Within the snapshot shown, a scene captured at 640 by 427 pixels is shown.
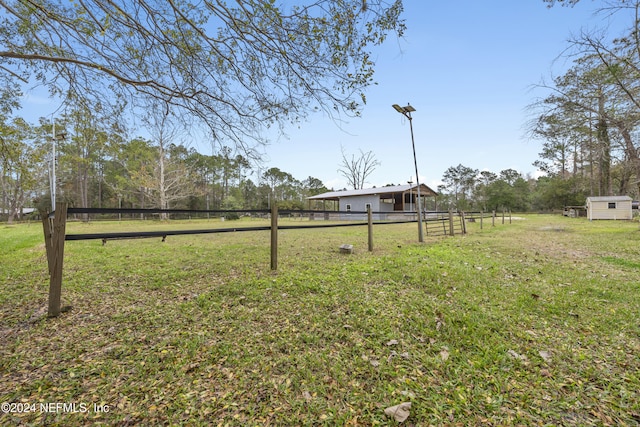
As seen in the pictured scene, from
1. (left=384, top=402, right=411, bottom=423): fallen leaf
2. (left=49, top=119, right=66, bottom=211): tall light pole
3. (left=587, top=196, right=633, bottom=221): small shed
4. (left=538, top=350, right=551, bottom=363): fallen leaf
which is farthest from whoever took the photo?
(left=587, top=196, right=633, bottom=221): small shed

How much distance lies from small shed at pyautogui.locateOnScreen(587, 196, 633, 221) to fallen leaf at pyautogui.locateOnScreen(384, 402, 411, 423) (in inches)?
1072

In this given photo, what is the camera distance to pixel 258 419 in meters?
1.51

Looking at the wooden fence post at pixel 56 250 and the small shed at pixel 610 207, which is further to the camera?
the small shed at pixel 610 207

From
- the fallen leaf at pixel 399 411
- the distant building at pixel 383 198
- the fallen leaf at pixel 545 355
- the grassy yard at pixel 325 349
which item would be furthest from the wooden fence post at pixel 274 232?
the distant building at pixel 383 198

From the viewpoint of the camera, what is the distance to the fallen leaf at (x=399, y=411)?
1.51 metres

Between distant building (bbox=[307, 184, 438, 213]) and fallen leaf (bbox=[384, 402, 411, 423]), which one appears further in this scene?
distant building (bbox=[307, 184, 438, 213])

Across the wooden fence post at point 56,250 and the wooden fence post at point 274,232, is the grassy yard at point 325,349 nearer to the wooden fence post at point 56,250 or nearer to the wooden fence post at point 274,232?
the wooden fence post at point 56,250

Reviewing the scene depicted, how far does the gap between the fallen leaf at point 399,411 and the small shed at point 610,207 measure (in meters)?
27.2

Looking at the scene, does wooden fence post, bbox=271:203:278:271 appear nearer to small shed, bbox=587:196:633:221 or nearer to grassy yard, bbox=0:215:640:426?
grassy yard, bbox=0:215:640:426

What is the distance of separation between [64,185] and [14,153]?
4026 cm

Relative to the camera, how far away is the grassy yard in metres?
1.58

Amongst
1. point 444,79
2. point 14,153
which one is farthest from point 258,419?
point 444,79

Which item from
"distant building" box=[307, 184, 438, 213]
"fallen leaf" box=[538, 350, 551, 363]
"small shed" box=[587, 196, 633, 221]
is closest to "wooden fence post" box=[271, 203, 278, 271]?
"fallen leaf" box=[538, 350, 551, 363]

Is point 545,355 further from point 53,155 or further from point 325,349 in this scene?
point 53,155
